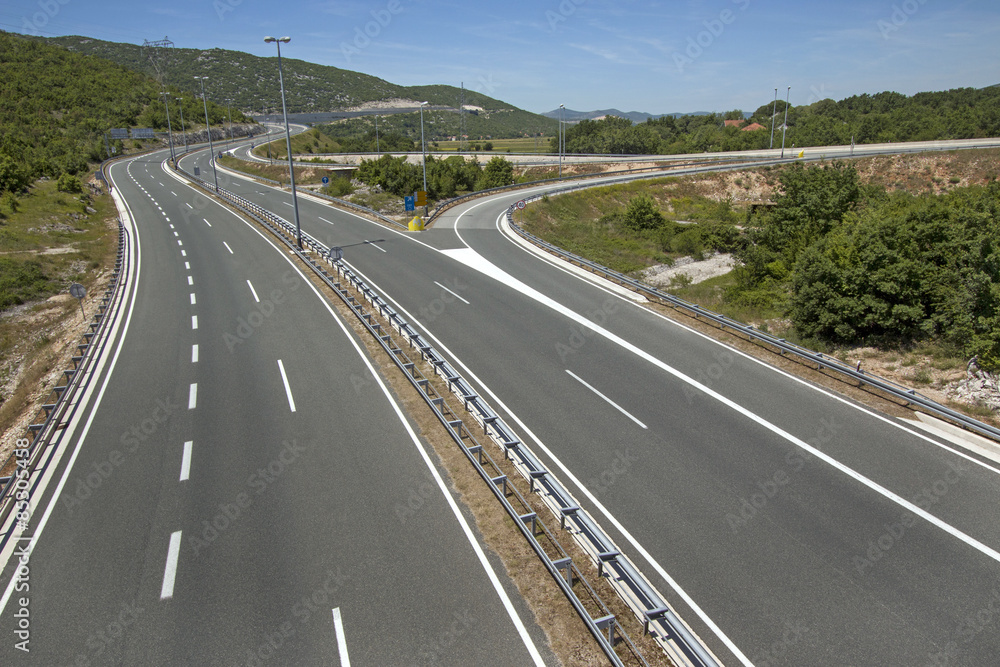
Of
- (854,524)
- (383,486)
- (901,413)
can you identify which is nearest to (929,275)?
(901,413)

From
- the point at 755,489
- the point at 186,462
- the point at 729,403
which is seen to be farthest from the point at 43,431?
the point at 729,403

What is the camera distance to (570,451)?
12.6 metres

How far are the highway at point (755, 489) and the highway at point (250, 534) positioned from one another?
3.01 meters

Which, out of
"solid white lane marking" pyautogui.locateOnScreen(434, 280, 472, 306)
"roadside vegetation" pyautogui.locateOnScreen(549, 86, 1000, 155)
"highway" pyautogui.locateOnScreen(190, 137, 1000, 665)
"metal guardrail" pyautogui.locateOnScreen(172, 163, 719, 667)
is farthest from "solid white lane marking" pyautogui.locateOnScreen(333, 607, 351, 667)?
"roadside vegetation" pyautogui.locateOnScreen(549, 86, 1000, 155)

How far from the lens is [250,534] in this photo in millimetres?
9852

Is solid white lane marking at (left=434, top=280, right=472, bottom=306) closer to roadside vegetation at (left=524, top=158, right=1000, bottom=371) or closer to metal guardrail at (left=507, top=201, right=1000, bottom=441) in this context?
metal guardrail at (left=507, top=201, right=1000, bottom=441)

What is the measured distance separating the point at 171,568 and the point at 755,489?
35.8ft

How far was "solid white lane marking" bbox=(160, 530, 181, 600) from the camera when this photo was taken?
28.1ft

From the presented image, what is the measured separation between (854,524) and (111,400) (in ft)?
59.8

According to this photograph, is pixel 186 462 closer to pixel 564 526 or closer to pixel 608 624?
pixel 564 526

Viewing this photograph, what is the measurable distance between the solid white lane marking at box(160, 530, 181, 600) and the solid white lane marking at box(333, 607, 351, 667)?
2710mm

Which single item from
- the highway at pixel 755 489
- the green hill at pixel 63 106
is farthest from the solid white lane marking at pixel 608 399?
the green hill at pixel 63 106

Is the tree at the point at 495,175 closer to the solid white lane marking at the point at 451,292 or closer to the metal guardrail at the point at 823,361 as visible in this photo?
the metal guardrail at the point at 823,361

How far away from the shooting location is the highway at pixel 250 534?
25.5 feet
